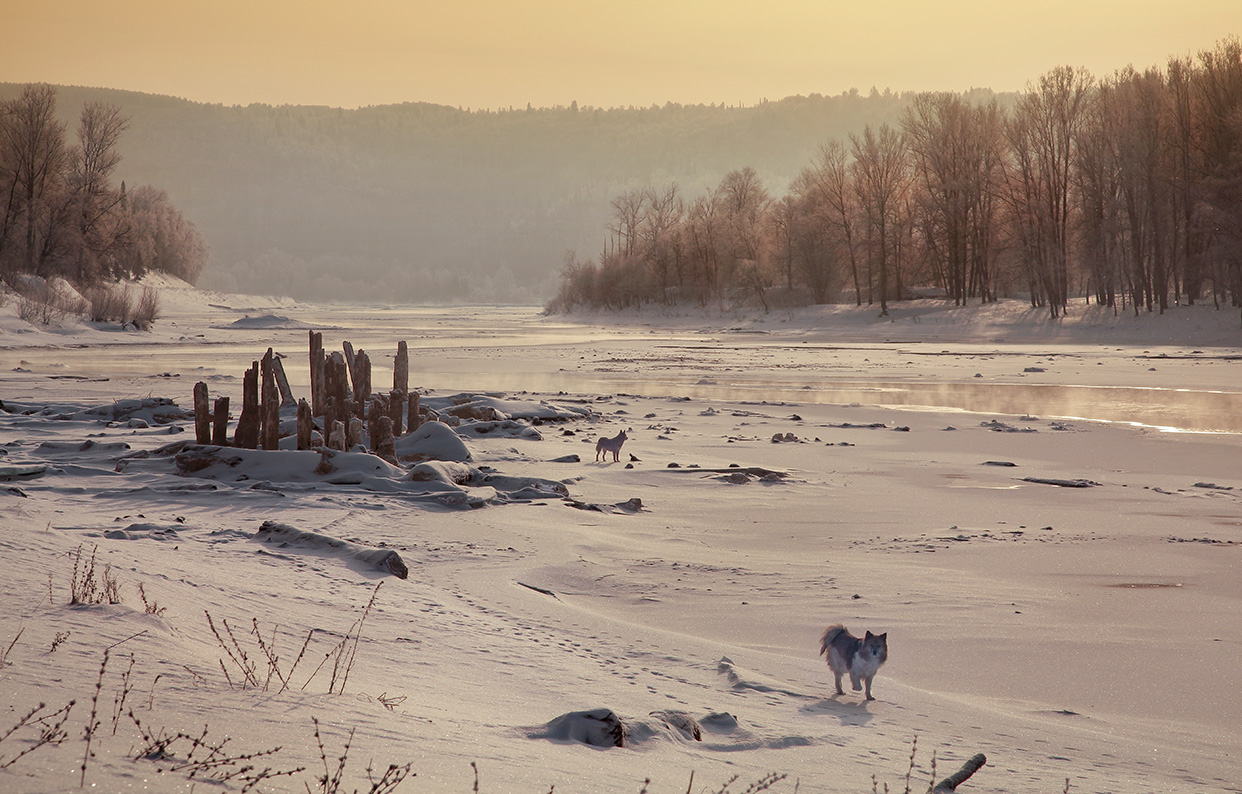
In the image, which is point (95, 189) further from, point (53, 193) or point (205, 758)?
point (205, 758)

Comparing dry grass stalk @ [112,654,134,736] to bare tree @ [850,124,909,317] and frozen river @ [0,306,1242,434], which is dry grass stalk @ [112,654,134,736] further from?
bare tree @ [850,124,909,317]

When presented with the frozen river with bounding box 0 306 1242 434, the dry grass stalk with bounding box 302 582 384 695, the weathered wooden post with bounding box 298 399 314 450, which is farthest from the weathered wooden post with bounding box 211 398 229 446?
the frozen river with bounding box 0 306 1242 434

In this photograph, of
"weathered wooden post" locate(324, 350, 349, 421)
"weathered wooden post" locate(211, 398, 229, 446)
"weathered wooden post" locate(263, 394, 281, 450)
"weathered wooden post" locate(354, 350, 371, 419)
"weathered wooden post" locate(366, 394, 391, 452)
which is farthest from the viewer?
"weathered wooden post" locate(354, 350, 371, 419)

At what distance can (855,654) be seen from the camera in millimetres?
4773

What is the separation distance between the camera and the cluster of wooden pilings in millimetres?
11773

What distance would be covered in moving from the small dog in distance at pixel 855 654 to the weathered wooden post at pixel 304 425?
835 centimetres

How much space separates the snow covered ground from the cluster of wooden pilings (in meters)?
0.75

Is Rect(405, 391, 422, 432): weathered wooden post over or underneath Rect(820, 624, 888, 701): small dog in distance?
over

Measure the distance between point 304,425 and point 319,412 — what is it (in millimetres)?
1916

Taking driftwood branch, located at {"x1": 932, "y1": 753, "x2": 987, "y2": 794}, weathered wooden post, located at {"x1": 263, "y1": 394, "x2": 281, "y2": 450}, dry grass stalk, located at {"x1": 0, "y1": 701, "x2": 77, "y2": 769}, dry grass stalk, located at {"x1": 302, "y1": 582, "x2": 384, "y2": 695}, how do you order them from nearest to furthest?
dry grass stalk, located at {"x1": 0, "y1": 701, "x2": 77, "y2": 769} < driftwood branch, located at {"x1": 932, "y1": 753, "x2": 987, "y2": 794} < dry grass stalk, located at {"x1": 302, "y1": 582, "x2": 384, "y2": 695} < weathered wooden post, located at {"x1": 263, "y1": 394, "x2": 281, "y2": 450}

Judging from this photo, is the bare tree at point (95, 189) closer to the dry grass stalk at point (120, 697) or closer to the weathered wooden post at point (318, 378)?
the weathered wooden post at point (318, 378)

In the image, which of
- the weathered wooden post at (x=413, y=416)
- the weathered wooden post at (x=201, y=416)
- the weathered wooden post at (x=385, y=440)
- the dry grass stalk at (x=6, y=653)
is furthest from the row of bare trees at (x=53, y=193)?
the dry grass stalk at (x=6, y=653)

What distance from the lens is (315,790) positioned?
112 inches

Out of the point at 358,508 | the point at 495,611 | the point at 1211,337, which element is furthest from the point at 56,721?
the point at 1211,337
